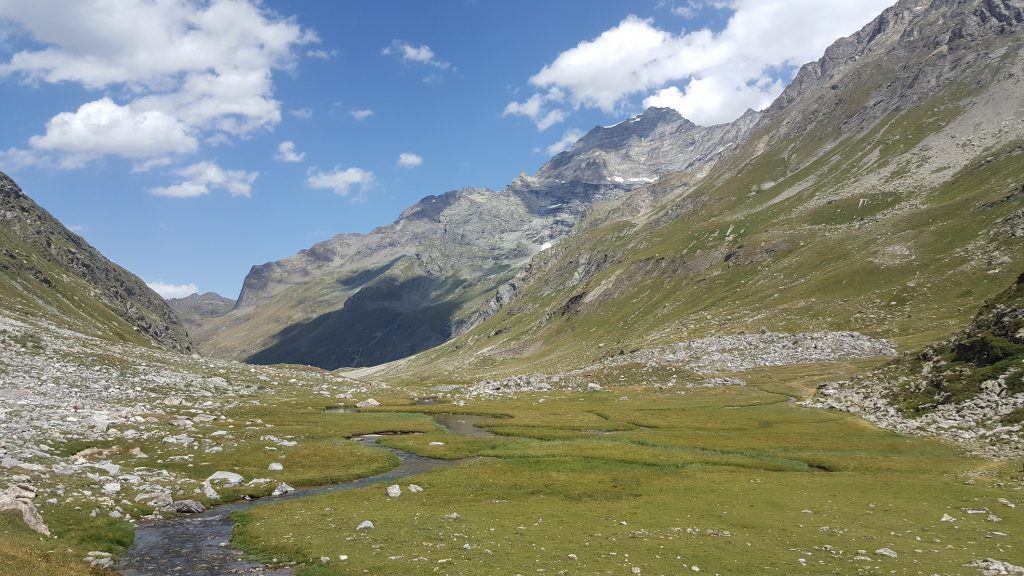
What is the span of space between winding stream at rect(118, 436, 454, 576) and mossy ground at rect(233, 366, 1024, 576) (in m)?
0.98

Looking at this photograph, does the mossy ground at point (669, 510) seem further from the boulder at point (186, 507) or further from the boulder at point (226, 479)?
the boulder at point (226, 479)

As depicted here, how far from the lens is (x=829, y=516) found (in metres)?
32.0

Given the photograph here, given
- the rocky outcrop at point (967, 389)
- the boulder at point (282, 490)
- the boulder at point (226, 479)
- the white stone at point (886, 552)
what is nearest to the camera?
the white stone at point (886, 552)

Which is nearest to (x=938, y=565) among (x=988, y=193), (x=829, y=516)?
(x=829, y=516)

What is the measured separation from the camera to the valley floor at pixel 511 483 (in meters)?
25.4

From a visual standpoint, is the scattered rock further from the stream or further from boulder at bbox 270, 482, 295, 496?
boulder at bbox 270, 482, 295, 496

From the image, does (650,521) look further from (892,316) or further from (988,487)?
(892,316)

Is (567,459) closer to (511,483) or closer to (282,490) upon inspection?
(511,483)

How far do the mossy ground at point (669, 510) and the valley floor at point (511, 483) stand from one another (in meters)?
0.18

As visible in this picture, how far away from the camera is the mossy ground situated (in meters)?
24.9

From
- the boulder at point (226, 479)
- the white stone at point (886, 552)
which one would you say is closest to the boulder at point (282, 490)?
the boulder at point (226, 479)

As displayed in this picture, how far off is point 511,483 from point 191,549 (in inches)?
853

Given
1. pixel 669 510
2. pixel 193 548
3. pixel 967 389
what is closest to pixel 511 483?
pixel 669 510

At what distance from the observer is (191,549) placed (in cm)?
2838
